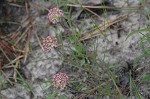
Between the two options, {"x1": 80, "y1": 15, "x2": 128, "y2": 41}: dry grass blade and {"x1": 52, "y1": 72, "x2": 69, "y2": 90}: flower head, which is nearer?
{"x1": 52, "y1": 72, "x2": 69, "y2": 90}: flower head

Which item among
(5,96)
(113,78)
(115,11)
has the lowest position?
(5,96)

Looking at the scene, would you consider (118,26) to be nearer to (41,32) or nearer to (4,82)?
(41,32)

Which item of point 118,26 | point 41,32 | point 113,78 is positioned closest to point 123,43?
point 118,26

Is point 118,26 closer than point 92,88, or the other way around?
point 92,88

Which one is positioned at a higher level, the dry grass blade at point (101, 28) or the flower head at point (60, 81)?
the dry grass blade at point (101, 28)

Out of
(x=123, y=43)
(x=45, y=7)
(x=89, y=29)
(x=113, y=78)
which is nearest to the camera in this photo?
(x=113, y=78)

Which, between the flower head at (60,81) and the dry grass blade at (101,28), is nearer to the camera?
the flower head at (60,81)

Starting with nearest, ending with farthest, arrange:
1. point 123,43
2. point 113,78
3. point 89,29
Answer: point 113,78, point 123,43, point 89,29

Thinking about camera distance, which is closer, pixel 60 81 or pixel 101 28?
pixel 60 81

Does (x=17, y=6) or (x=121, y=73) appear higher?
(x=17, y=6)

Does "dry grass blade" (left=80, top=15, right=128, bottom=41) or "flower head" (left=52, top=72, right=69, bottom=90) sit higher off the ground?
"dry grass blade" (left=80, top=15, right=128, bottom=41)
